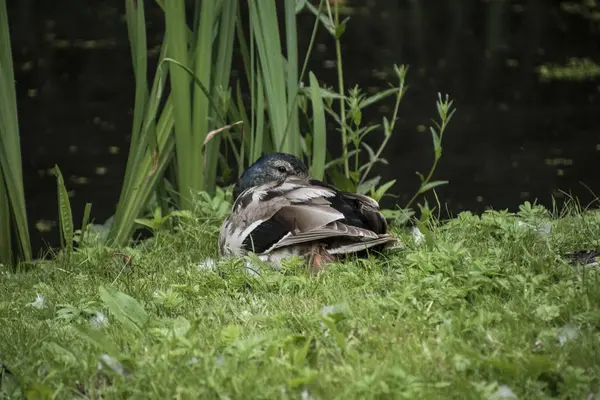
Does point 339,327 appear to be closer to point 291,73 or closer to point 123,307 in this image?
point 123,307

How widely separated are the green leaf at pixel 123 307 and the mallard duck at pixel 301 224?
1013mm

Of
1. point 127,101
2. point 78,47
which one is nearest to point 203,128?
point 127,101

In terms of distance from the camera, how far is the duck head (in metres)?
5.63

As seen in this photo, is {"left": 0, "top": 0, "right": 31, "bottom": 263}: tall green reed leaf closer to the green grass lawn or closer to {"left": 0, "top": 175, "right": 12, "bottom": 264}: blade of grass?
{"left": 0, "top": 175, "right": 12, "bottom": 264}: blade of grass

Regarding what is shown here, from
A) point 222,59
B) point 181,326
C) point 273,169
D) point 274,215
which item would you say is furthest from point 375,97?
point 181,326

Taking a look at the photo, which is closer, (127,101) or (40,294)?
(40,294)

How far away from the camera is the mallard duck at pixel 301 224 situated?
185 inches

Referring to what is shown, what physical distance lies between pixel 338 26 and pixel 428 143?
4.99 metres

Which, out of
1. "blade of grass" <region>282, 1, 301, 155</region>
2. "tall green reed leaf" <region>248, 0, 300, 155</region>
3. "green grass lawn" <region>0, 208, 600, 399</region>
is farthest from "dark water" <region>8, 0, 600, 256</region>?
"green grass lawn" <region>0, 208, 600, 399</region>

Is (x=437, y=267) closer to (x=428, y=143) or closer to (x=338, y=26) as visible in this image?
(x=338, y=26)

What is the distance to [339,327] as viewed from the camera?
365 centimetres

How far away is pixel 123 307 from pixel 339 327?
0.90 meters

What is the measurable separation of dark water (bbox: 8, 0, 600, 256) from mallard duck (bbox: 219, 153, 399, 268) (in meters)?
3.72

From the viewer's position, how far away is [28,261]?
614cm
